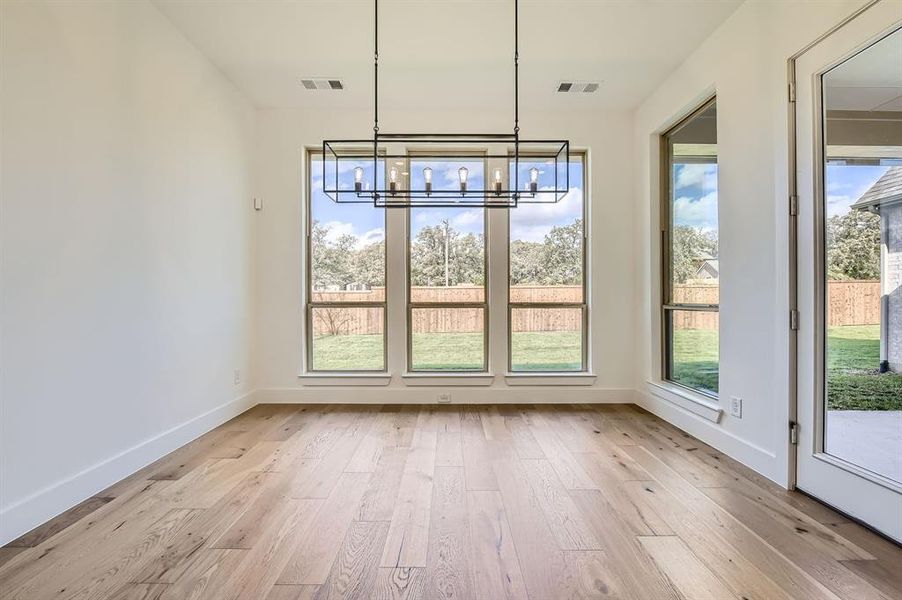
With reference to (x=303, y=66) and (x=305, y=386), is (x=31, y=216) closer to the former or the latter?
(x=303, y=66)

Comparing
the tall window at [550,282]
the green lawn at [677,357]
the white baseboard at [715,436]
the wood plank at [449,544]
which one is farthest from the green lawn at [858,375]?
the tall window at [550,282]

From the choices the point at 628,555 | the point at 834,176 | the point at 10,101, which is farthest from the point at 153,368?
the point at 834,176

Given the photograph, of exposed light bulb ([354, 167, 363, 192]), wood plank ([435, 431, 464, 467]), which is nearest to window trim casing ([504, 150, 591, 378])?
wood plank ([435, 431, 464, 467])

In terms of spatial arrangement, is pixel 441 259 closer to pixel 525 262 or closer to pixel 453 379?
pixel 525 262

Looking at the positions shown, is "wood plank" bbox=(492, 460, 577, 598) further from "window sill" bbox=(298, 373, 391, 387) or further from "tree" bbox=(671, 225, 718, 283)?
"tree" bbox=(671, 225, 718, 283)

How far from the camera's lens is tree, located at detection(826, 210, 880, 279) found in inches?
79.4

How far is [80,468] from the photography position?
7.29 feet

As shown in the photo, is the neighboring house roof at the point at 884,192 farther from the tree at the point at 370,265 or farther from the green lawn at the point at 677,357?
the tree at the point at 370,265

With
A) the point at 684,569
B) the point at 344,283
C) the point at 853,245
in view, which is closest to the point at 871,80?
the point at 853,245

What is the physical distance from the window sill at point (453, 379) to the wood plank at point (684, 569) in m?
2.47

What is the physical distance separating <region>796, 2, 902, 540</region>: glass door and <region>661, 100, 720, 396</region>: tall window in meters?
0.88

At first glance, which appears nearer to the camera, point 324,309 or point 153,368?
point 153,368

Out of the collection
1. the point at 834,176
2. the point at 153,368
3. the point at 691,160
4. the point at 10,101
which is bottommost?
the point at 153,368

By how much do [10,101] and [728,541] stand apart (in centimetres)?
380
